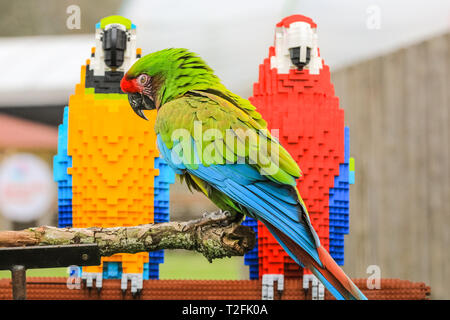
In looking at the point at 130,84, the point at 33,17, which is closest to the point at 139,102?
the point at 130,84

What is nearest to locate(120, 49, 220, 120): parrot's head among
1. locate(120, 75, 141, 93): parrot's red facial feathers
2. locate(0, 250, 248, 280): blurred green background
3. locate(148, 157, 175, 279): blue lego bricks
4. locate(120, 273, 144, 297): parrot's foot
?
locate(120, 75, 141, 93): parrot's red facial feathers

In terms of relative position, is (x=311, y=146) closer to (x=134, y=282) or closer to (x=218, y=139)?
(x=218, y=139)

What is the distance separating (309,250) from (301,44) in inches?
18.8

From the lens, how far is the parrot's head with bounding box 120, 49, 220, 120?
935 millimetres

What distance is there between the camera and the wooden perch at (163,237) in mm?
798

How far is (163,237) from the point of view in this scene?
32.5 inches

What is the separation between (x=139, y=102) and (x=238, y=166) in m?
0.27

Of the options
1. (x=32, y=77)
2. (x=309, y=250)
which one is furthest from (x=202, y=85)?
(x=32, y=77)

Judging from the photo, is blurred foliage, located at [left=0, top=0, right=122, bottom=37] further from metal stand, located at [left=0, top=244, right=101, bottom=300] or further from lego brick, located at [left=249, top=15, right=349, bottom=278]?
metal stand, located at [left=0, top=244, right=101, bottom=300]

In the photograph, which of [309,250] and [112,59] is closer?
A: [309,250]

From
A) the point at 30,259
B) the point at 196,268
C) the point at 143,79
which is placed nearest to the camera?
the point at 30,259
